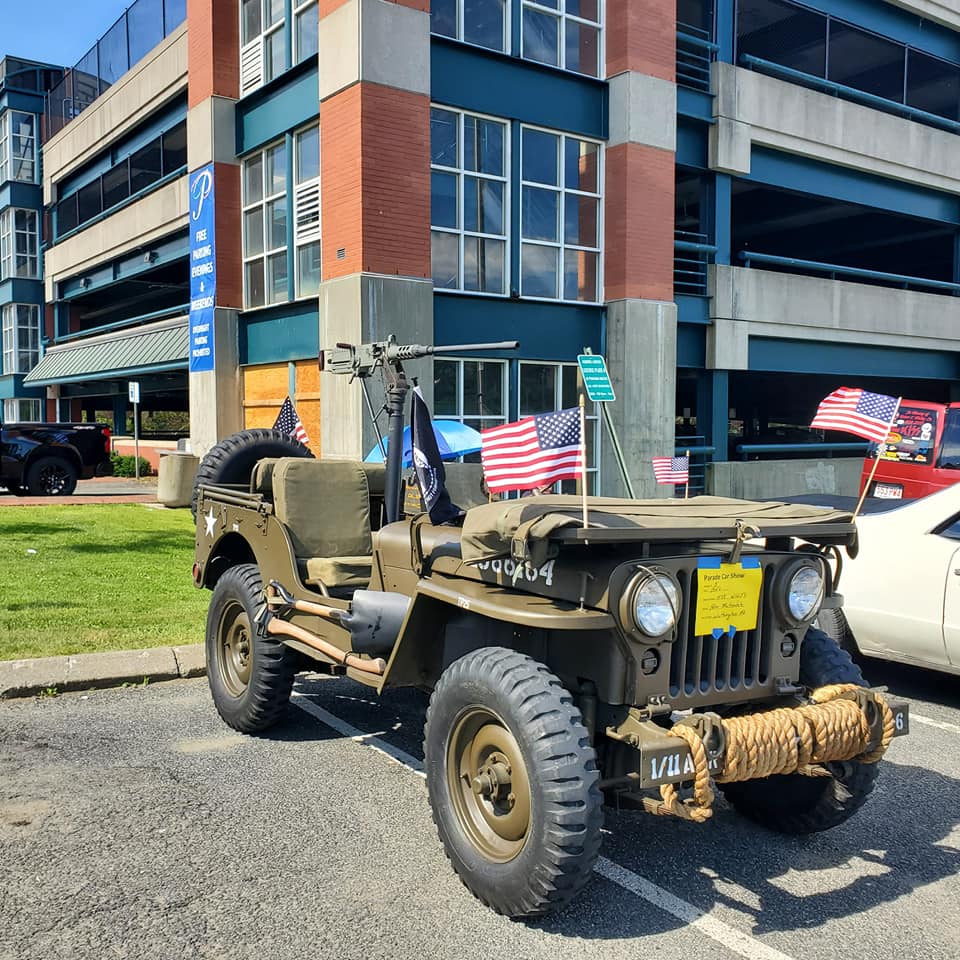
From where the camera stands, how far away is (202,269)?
19.2 meters

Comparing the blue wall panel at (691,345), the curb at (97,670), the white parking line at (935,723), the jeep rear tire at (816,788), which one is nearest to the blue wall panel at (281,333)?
the blue wall panel at (691,345)

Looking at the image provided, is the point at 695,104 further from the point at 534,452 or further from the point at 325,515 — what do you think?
the point at 534,452

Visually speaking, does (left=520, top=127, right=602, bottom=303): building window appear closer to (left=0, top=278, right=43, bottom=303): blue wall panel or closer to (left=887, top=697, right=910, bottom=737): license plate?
(left=887, top=697, right=910, bottom=737): license plate

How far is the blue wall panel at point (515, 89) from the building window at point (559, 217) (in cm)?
31

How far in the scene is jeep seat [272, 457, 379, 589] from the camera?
205 inches

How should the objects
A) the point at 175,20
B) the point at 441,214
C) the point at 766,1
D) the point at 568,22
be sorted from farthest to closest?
the point at 175,20 → the point at 766,1 → the point at 568,22 → the point at 441,214

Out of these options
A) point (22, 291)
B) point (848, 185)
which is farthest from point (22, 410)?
point (848, 185)

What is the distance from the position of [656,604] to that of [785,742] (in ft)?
2.33

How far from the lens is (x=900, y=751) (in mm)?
5633

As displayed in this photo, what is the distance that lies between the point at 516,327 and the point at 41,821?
13.7 metres

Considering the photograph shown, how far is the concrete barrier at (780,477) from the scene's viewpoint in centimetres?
2022

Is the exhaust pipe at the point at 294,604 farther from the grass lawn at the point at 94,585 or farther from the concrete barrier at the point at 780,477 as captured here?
the concrete barrier at the point at 780,477

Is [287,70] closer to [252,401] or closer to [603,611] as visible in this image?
[252,401]

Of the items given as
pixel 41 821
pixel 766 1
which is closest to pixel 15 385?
pixel 766 1
